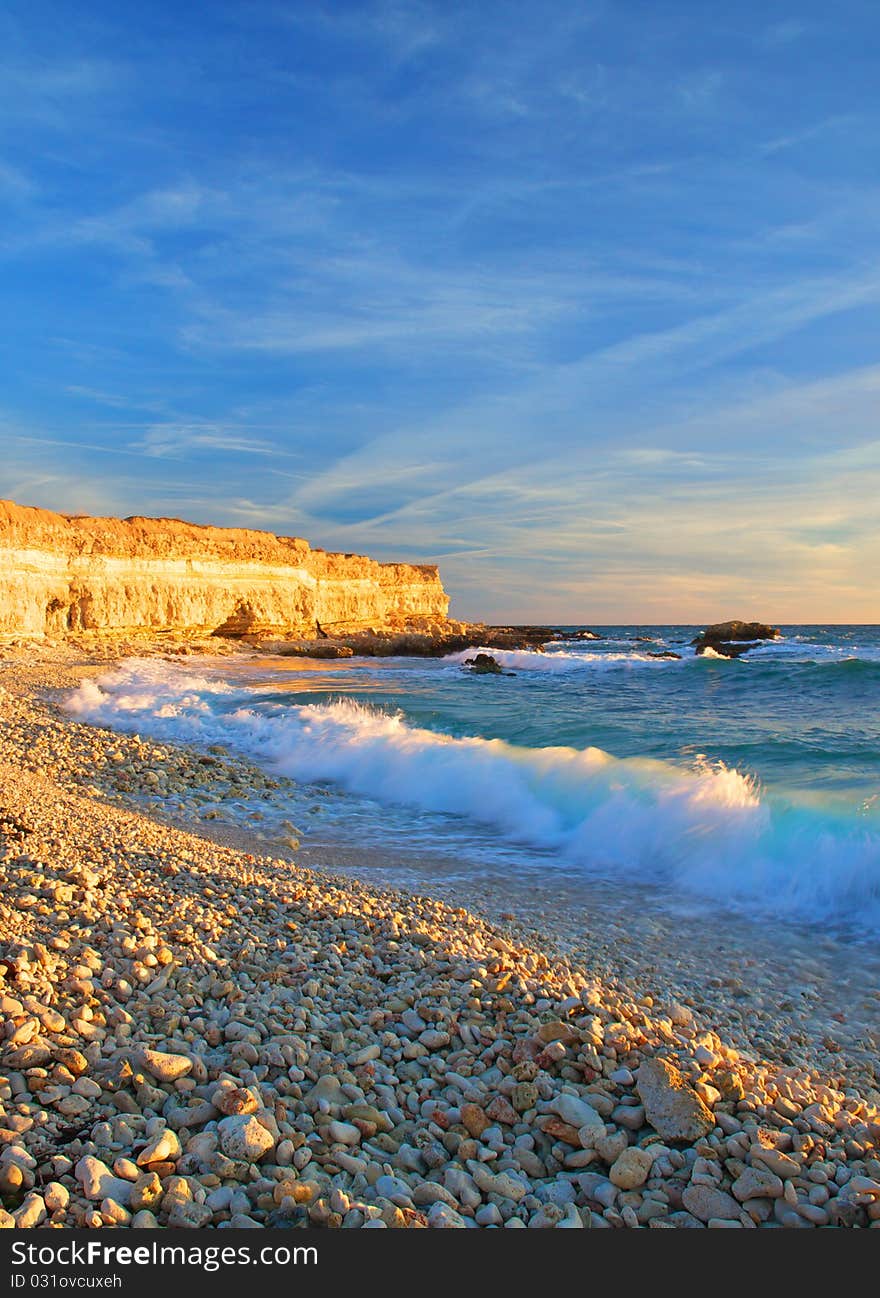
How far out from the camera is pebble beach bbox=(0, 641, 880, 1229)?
242cm

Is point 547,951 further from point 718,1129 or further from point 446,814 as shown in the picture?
point 446,814

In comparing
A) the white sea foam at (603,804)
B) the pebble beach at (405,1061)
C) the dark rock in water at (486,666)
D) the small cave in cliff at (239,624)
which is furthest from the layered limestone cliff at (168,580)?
the pebble beach at (405,1061)

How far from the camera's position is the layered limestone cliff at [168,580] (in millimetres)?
32406

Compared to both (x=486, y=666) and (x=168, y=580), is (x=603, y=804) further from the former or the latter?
(x=168, y=580)

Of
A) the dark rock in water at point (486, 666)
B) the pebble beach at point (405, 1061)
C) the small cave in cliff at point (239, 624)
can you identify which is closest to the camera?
the pebble beach at point (405, 1061)

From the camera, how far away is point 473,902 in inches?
230

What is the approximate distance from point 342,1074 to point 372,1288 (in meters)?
0.99

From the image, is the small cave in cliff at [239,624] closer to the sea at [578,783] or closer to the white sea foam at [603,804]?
the sea at [578,783]

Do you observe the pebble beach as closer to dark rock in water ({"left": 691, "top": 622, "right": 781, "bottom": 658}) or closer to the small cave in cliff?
the small cave in cliff

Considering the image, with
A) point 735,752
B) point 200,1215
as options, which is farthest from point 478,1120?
point 735,752

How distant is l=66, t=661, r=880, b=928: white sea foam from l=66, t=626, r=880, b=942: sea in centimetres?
3

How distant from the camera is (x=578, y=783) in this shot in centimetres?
975

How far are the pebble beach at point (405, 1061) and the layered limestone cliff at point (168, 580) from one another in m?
30.8

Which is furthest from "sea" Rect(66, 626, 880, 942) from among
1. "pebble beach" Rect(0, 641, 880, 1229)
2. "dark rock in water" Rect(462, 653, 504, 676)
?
"dark rock in water" Rect(462, 653, 504, 676)
